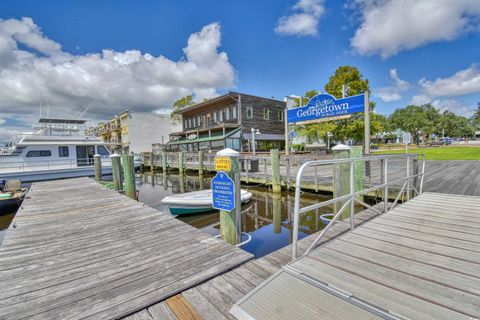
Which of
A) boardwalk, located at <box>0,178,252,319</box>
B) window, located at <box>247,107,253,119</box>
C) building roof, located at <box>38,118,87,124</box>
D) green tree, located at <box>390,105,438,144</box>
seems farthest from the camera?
green tree, located at <box>390,105,438,144</box>

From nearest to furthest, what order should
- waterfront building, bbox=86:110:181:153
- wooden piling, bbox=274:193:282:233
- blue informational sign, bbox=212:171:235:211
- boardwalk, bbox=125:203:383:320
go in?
boardwalk, bbox=125:203:383:320
blue informational sign, bbox=212:171:235:211
wooden piling, bbox=274:193:282:233
waterfront building, bbox=86:110:181:153

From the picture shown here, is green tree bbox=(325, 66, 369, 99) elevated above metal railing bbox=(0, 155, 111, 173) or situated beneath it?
elevated above

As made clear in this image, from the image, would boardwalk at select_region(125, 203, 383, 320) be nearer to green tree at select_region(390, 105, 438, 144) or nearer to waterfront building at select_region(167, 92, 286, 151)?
waterfront building at select_region(167, 92, 286, 151)

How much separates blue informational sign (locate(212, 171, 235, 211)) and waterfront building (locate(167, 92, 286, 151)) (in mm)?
18509

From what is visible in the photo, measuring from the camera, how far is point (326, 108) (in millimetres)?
10469

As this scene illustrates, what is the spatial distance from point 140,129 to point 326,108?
32.2 meters

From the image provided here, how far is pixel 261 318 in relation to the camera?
185 cm

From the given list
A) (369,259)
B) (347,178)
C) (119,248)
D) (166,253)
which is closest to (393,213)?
(347,178)

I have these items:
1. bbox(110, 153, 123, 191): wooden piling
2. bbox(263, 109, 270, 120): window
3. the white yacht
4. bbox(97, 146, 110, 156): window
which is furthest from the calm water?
bbox(263, 109, 270, 120): window

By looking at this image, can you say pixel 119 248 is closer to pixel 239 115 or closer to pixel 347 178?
pixel 347 178

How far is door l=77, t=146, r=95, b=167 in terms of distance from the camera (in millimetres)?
17469

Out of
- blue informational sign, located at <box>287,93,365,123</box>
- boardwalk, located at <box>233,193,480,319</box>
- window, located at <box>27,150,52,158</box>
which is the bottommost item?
boardwalk, located at <box>233,193,480,319</box>

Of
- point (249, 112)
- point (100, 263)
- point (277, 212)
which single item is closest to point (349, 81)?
point (249, 112)

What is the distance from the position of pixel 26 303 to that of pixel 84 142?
18656mm
